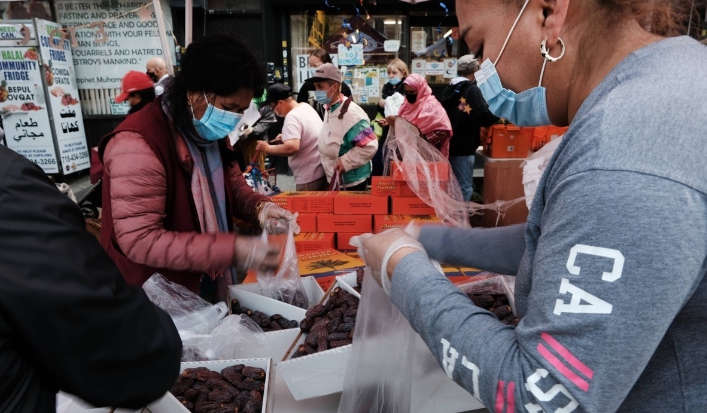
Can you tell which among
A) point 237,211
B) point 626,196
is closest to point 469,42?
point 626,196

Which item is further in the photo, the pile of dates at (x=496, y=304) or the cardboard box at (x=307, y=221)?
the cardboard box at (x=307, y=221)

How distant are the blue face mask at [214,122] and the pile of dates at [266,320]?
0.87 meters

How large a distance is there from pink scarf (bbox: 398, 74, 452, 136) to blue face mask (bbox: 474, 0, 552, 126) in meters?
3.47

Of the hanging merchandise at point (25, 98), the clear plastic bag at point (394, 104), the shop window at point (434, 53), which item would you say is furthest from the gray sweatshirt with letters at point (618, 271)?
the hanging merchandise at point (25, 98)

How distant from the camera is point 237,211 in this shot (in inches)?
101

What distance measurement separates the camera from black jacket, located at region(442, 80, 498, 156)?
5000 millimetres

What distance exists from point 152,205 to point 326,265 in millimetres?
1289

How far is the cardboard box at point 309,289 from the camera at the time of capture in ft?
7.74

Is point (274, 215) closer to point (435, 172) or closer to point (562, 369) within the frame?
point (435, 172)

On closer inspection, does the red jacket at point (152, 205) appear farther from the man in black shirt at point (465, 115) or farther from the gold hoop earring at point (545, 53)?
the man in black shirt at point (465, 115)

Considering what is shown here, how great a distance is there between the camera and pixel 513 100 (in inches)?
40.7

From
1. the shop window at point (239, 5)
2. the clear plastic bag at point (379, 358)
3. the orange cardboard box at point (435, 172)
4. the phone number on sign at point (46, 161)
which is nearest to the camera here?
the clear plastic bag at point (379, 358)

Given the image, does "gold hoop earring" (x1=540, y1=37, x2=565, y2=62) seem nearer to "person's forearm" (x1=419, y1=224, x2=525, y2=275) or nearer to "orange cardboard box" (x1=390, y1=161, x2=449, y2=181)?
"person's forearm" (x1=419, y1=224, x2=525, y2=275)

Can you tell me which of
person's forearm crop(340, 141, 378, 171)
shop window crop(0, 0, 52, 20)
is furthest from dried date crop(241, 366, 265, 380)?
shop window crop(0, 0, 52, 20)
